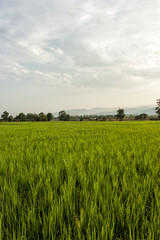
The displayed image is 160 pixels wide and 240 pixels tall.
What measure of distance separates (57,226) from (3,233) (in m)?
0.35

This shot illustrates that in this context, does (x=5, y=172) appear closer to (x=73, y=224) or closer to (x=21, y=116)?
(x=73, y=224)

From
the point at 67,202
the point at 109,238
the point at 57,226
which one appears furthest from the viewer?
the point at 67,202

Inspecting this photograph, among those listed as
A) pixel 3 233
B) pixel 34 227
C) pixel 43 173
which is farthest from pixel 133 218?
pixel 43 173

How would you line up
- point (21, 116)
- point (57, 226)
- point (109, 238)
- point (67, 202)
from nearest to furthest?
point (109, 238) → point (57, 226) → point (67, 202) → point (21, 116)

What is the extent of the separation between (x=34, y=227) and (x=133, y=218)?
2.24 ft

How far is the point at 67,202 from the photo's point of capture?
116 centimetres

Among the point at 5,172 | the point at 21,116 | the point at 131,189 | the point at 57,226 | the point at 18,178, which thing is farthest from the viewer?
the point at 21,116

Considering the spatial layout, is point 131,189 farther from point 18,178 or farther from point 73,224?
point 18,178

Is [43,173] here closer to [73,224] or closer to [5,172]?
[5,172]

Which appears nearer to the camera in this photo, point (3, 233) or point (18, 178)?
point (3, 233)

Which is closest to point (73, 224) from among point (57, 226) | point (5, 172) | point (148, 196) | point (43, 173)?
point (57, 226)

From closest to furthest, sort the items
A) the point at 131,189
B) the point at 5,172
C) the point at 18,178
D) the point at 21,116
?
the point at 131,189 → the point at 18,178 → the point at 5,172 → the point at 21,116

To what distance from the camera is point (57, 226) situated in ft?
3.24

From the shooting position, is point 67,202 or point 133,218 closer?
point 133,218
